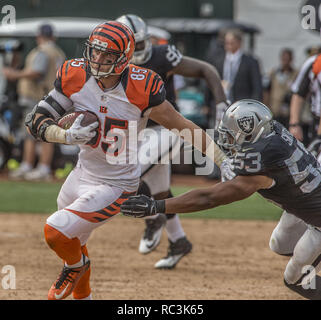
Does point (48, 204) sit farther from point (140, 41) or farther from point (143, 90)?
point (143, 90)

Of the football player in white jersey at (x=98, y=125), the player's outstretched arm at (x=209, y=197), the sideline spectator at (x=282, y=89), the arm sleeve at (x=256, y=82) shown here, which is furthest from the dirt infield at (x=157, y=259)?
the sideline spectator at (x=282, y=89)

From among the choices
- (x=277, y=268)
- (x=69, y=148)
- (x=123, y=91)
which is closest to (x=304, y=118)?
(x=69, y=148)

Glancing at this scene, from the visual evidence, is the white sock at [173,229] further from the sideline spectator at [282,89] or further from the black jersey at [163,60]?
the sideline spectator at [282,89]

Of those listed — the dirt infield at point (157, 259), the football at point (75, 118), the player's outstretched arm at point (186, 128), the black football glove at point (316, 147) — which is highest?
the football at point (75, 118)

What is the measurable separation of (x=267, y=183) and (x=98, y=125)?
1.29 meters

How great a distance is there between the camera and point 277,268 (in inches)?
285

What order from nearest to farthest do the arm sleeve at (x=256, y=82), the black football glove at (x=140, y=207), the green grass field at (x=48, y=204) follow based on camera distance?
the black football glove at (x=140, y=207)
the green grass field at (x=48, y=204)
the arm sleeve at (x=256, y=82)

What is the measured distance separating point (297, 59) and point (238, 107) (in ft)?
44.9

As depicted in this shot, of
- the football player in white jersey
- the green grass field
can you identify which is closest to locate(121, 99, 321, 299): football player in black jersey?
the football player in white jersey

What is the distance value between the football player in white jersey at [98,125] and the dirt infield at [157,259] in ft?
2.73

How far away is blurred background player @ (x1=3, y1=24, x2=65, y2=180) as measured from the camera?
12484mm

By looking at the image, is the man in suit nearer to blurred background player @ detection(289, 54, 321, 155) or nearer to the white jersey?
blurred background player @ detection(289, 54, 321, 155)

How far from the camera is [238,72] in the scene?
11.9 metres

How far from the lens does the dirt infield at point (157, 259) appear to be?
614cm
